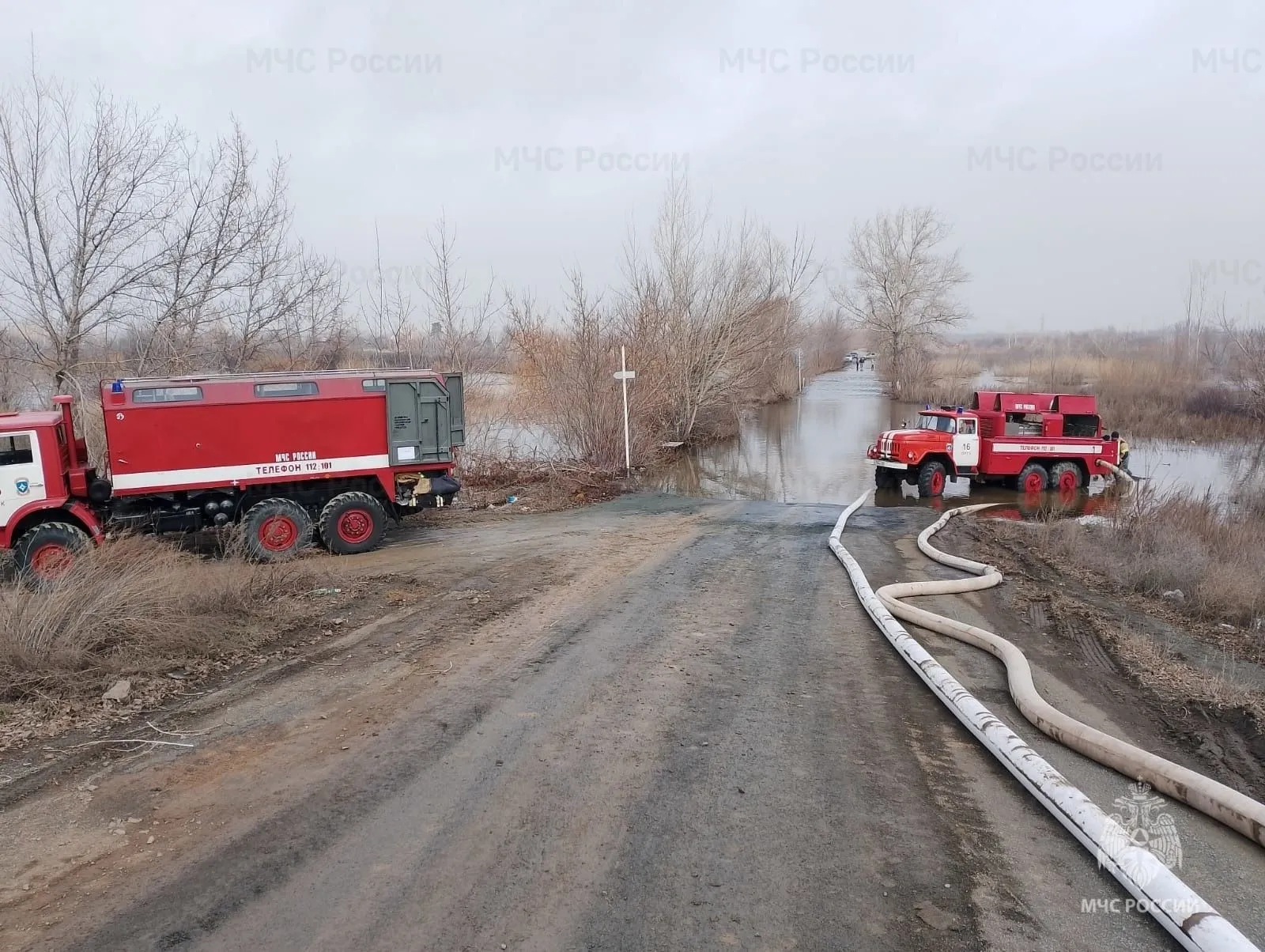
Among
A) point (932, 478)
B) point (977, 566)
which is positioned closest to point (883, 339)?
point (932, 478)

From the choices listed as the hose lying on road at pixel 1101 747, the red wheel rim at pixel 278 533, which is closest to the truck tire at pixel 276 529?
the red wheel rim at pixel 278 533

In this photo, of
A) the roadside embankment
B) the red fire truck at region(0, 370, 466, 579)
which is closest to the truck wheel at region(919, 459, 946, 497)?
the roadside embankment

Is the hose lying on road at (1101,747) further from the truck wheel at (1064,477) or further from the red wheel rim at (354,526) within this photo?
the truck wheel at (1064,477)

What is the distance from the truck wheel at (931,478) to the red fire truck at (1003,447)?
2 cm

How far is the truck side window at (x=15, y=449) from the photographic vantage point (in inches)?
384

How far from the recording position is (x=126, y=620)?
260 inches

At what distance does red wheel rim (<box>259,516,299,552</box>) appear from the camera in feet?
37.2

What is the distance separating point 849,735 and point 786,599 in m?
3.75

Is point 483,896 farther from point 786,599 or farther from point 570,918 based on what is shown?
point 786,599

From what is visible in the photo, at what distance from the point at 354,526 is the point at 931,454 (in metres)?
13.8

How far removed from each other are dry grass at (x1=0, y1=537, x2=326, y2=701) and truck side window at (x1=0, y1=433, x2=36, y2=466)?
248 cm

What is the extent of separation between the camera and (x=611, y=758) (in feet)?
16.1

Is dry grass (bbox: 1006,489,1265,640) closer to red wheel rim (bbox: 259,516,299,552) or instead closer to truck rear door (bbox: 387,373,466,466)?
truck rear door (bbox: 387,373,466,466)

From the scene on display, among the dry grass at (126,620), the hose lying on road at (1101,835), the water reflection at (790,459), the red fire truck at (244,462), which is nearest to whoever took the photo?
the hose lying on road at (1101,835)
